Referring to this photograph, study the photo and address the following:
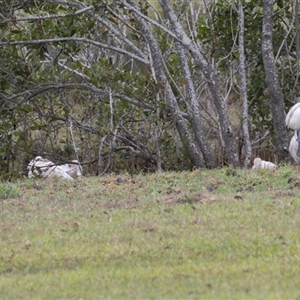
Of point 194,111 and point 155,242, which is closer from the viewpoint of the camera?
point 155,242

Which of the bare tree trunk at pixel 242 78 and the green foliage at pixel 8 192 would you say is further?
the bare tree trunk at pixel 242 78

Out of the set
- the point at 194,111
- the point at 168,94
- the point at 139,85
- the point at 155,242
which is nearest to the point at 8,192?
the point at 155,242

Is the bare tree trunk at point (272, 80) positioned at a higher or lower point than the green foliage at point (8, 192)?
higher

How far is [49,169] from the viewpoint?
15094mm

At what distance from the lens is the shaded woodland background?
13727 mm

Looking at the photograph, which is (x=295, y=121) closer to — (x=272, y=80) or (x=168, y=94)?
(x=272, y=80)

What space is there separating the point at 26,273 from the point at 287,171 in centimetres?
509

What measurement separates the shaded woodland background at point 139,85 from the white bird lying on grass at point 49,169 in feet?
0.59

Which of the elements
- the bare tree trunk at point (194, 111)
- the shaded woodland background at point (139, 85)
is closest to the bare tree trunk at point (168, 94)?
the shaded woodland background at point (139, 85)

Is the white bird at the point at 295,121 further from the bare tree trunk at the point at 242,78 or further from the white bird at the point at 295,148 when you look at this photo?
the bare tree trunk at the point at 242,78

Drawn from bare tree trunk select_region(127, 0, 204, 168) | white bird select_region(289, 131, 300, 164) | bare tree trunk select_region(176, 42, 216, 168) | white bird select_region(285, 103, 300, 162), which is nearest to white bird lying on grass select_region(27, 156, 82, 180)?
bare tree trunk select_region(127, 0, 204, 168)

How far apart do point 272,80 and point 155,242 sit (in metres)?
7.09

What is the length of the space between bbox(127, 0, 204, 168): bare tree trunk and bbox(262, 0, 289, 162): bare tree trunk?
1612 millimetres

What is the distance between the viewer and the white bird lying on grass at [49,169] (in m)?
14.6
